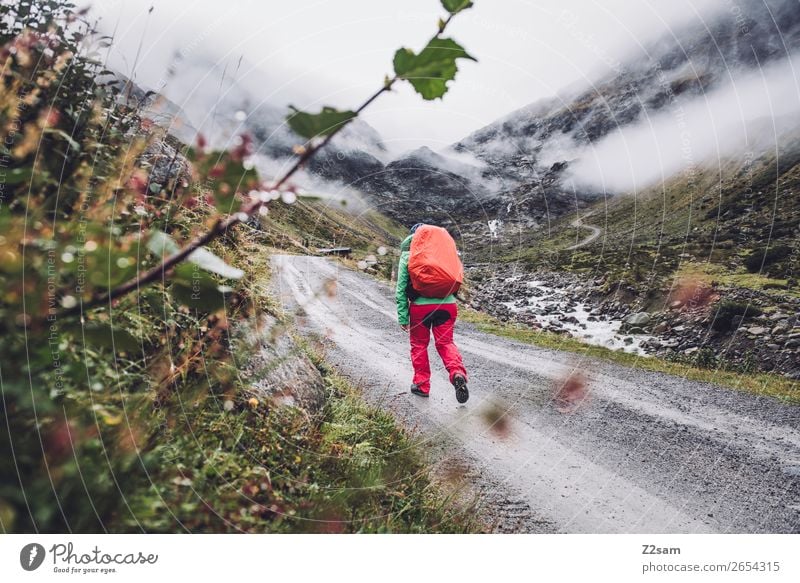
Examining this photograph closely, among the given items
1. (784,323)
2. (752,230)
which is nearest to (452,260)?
(784,323)

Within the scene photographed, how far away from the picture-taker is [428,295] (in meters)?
3.83

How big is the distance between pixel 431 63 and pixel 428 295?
9.81 feet

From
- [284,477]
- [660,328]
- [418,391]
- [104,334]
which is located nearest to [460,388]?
[418,391]

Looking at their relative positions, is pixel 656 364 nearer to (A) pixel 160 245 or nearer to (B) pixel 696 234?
(A) pixel 160 245

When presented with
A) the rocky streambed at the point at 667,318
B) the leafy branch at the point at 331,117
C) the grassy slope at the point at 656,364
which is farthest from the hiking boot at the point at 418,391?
the rocky streambed at the point at 667,318

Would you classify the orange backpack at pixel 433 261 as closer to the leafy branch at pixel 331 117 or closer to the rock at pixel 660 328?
the leafy branch at pixel 331 117

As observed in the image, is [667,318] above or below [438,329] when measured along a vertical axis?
below

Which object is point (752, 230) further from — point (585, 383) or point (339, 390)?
point (339, 390)

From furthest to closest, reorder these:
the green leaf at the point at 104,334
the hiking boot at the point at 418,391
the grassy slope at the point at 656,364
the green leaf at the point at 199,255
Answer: the grassy slope at the point at 656,364, the hiking boot at the point at 418,391, the green leaf at the point at 104,334, the green leaf at the point at 199,255

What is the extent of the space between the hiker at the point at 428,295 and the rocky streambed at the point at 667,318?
5.55 meters

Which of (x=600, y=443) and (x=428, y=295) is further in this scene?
(x=428, y=295)

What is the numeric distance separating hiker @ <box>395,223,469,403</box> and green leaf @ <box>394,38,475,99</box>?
8.92 ft

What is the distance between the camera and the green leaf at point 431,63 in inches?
33.2

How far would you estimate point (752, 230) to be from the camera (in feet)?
56.6
